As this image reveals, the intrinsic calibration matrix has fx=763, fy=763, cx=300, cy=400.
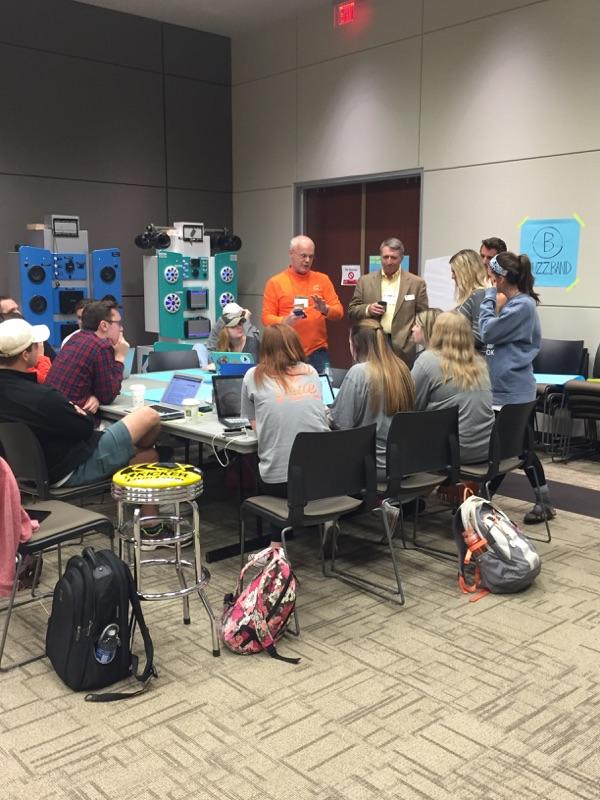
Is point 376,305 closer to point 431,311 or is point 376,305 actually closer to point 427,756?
point 431,311

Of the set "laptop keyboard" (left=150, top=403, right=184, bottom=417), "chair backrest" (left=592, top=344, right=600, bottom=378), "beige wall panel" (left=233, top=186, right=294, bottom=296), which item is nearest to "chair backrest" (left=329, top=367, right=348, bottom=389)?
"laptop keyboard" (left=150, top=403, right=184, bottom=417)

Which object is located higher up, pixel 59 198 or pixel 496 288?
pixel 59 198

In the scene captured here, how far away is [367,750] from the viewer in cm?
230

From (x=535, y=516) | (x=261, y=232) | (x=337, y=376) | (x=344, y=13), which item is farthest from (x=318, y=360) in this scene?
(x=344, y=13)

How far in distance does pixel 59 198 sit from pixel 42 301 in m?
1.35

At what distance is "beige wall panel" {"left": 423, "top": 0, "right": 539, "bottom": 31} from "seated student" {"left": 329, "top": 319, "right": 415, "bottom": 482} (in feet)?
13.5

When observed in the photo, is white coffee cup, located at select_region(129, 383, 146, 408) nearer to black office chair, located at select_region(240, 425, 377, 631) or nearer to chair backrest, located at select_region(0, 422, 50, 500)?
chair backrest, located at select_region(0, 422, 50, 500)

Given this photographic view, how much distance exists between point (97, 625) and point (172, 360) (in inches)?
140

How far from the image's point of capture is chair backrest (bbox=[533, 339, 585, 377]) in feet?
19.9

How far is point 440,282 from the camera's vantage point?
23.4ft

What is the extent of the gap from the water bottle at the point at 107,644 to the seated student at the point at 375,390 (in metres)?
1.46

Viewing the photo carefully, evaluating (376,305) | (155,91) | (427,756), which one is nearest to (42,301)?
(155,91)

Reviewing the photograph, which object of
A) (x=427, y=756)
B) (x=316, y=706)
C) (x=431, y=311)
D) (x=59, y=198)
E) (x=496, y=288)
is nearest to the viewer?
(x=427, y=756)

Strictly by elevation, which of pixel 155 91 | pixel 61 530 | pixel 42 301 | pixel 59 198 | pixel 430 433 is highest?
pixel 155 91
